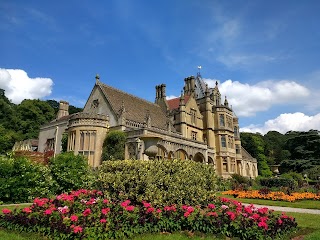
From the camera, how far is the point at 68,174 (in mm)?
15094

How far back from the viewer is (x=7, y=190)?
1297 centimetres

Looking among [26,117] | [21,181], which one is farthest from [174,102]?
[26,117]

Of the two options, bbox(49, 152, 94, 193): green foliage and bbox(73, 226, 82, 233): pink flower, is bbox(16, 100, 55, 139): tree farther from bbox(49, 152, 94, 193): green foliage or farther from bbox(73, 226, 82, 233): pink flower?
bbox(73, 226, 82, 233): pink flower

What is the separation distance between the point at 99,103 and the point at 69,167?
15.4 m

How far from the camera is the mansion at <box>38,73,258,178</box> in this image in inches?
1008

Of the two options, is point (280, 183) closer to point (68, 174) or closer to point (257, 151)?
point (68, 174)

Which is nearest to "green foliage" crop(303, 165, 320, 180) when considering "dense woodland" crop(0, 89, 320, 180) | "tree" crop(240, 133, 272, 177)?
"dense woodland" crop(0, 89, 320, 180)

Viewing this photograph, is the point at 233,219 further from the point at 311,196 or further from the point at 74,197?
the point at 311,196

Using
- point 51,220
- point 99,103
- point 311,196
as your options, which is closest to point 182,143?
point 99,103

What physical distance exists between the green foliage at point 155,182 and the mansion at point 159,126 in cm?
408

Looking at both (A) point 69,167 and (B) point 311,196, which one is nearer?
(A) point 69,167

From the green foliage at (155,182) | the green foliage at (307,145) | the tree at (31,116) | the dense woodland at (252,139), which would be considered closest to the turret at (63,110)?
the dense woodland at (252,139)

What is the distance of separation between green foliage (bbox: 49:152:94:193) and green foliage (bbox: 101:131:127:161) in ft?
28.2

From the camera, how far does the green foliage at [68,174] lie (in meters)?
15.1
